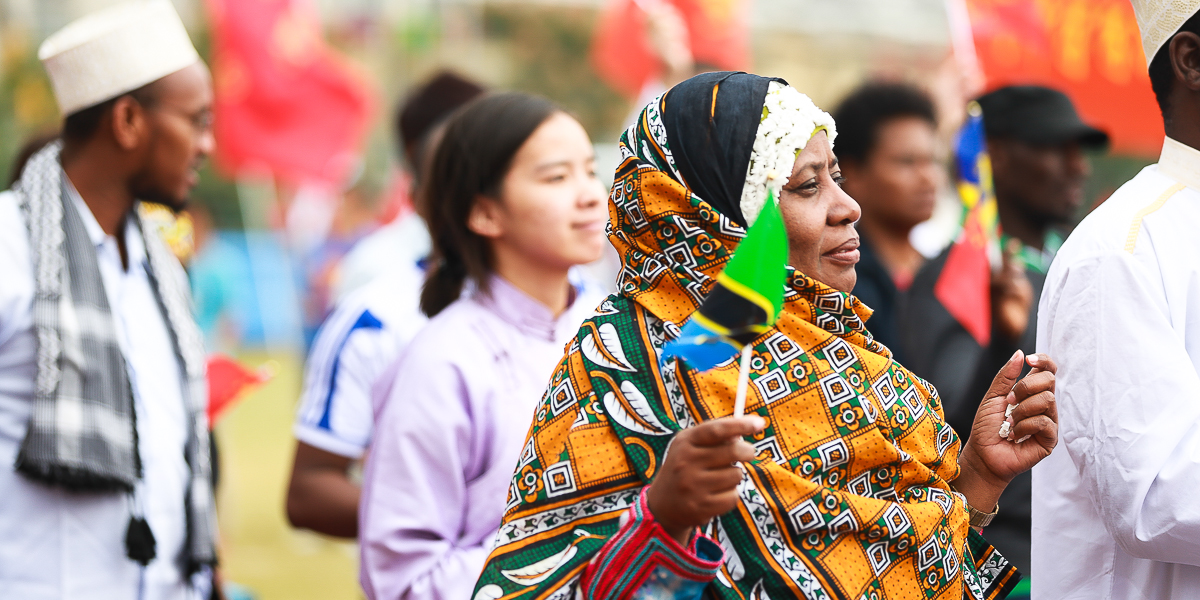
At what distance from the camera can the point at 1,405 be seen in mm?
2924

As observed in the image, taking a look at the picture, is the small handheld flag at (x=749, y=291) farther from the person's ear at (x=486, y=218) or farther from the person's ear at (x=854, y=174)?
the person's ear at (x=854, y=174)

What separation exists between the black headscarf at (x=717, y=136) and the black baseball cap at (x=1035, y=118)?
2.48 meters

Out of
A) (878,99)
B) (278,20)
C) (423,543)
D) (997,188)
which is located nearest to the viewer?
(423,543)

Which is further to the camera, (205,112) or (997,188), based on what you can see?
(997,188)

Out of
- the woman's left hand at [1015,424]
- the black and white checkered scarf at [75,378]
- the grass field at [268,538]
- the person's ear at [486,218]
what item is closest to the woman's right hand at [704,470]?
the woman's left hand at [1015,424]

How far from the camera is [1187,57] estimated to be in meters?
2.25

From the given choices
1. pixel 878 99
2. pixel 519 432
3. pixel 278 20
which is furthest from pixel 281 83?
pixel 519 432

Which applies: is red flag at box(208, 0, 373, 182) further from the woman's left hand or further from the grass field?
the woman's left hand

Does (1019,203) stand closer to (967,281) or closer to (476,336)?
(967,281)

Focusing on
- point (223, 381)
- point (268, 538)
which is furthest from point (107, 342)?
point (268, 538)

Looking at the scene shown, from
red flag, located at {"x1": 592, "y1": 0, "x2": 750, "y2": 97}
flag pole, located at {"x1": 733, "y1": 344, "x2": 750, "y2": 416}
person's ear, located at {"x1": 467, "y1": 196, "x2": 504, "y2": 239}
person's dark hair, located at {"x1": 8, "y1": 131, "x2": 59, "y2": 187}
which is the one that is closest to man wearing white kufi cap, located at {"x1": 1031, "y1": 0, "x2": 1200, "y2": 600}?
flag pole, located at {"x1": 733, "y1": 344, "x2": 750, "y2": 416}

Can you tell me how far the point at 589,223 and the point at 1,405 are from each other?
1538 mm

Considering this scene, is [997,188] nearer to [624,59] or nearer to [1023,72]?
[1023,72]

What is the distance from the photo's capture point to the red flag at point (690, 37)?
661 cm
